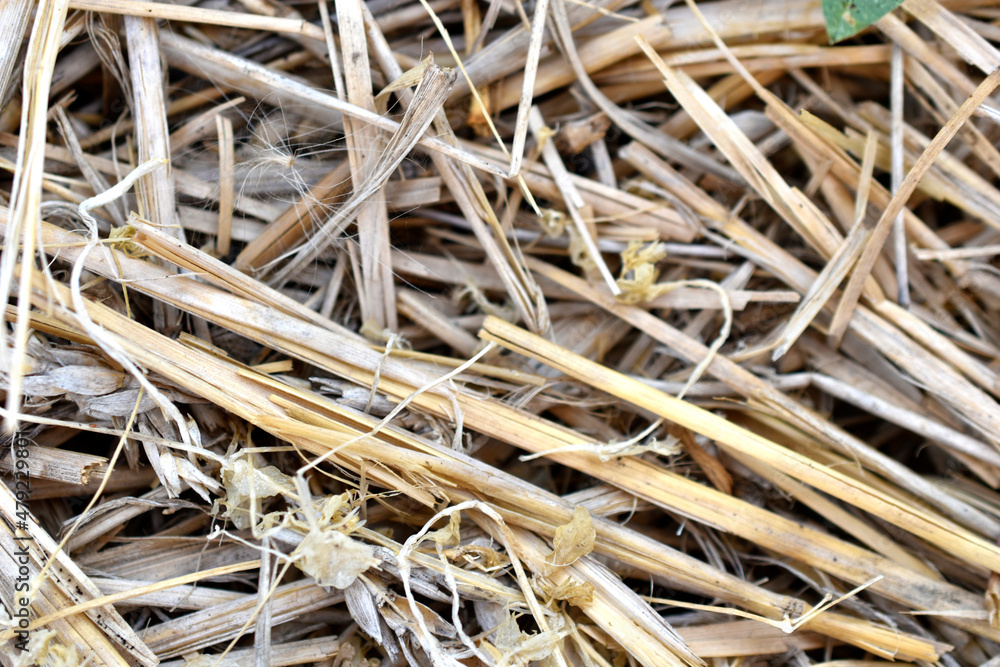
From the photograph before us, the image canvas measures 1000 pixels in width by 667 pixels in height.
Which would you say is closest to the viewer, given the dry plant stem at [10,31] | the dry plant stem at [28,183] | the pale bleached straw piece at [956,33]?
the dry plant stem at [28,183]

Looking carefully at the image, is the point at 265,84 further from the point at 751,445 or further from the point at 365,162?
the point at 751,445

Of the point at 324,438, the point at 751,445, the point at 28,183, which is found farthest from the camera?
the point at 751,445

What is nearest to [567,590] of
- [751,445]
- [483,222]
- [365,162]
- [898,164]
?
[751,445]

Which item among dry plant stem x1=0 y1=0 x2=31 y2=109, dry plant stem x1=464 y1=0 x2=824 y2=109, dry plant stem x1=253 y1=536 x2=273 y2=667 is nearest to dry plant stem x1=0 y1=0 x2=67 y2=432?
dry plant stem x1=0 y1=0 x2=31 y2=109

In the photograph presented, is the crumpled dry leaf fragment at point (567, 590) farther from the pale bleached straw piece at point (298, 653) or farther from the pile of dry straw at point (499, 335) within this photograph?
the pale bleached straw piece at point (298, 653)

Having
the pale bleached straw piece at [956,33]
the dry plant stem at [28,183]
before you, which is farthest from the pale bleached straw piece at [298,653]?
the pale bleached straw piece at [956,33]

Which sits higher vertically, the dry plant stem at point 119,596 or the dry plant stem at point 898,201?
the dry plant stem at point 898,201
